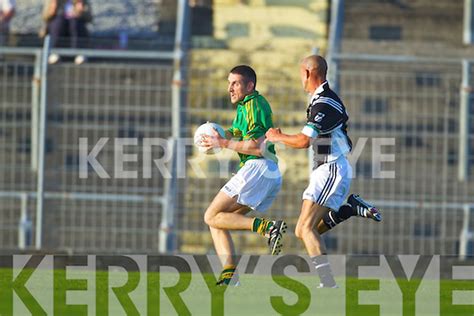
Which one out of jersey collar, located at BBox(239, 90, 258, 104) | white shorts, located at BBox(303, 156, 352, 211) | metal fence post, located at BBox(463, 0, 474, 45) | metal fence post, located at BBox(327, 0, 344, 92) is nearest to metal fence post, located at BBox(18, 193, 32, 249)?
metal fence post, located at BBox(327, 0, 344, 92)

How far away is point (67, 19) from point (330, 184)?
7418mm

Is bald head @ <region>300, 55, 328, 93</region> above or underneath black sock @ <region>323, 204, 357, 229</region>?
above

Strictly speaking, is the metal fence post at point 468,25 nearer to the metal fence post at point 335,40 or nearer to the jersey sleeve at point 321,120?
the metal fence post at point 335,40

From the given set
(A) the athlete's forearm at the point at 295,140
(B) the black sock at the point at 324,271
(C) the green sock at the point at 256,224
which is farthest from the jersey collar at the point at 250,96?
(B) the black sock at the point at 324,271

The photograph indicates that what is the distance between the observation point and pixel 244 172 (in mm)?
11055

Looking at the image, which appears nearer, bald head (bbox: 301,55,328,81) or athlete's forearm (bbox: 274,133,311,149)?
athlete's forearm (bbox: 274,133,311,149)

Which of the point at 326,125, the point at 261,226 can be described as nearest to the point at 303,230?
the point at 261,226

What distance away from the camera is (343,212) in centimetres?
1080

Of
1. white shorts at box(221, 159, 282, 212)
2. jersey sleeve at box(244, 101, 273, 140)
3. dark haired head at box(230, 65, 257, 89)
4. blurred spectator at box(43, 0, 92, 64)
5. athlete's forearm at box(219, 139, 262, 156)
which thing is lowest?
white shorts at box(221, 159, 282, 212)

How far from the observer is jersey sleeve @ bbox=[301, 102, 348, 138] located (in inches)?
411

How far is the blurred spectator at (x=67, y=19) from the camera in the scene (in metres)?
17.2

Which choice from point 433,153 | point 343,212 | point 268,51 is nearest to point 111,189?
point 268,51

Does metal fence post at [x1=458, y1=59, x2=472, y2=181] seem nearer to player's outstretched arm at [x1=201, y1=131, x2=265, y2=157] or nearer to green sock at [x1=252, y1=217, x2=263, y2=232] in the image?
player's outstretched arm at [x1=201, y1=131, x2=265, y2=157]

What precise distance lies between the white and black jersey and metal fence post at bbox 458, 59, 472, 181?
190 inches
